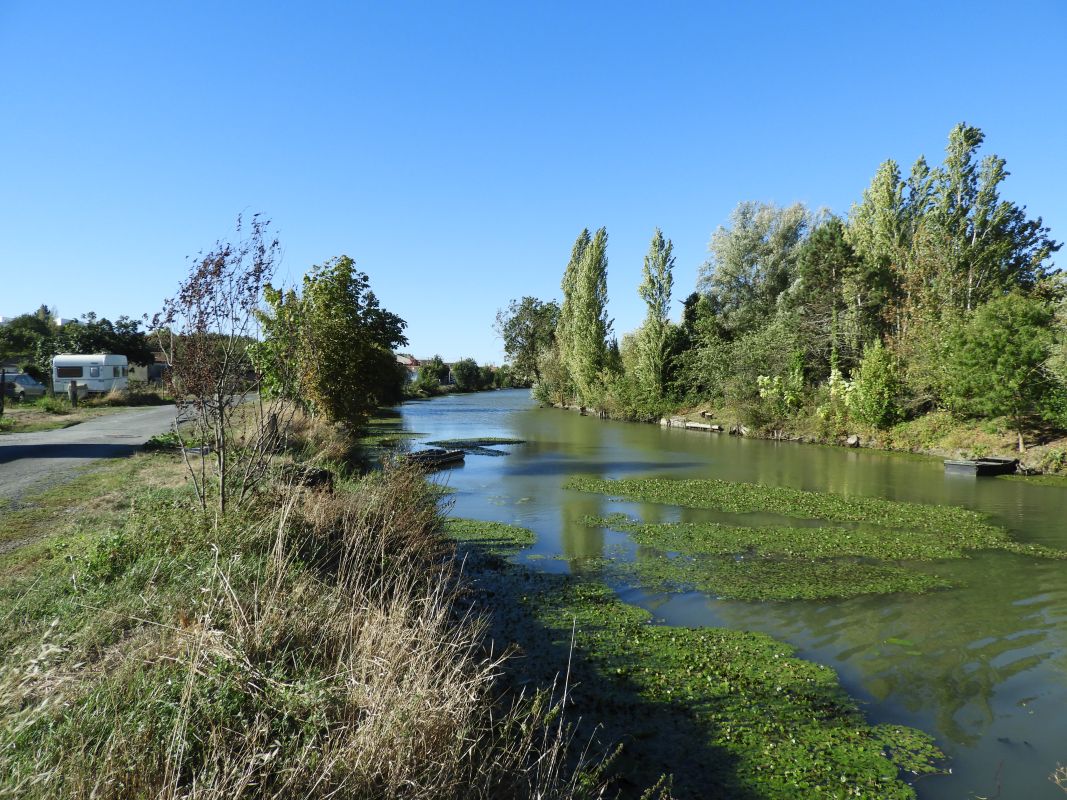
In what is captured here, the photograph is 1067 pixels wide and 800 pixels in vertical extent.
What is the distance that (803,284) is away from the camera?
111 ft

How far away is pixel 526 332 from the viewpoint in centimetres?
7362

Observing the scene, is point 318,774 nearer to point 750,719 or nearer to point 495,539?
point 750,719

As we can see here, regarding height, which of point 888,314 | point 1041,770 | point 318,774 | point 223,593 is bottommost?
point 1041,770

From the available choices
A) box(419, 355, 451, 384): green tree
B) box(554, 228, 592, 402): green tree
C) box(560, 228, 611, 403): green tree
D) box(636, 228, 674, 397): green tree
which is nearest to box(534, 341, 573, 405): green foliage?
box(554, 228, 592, 402): green tree

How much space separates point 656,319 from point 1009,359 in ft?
75.1

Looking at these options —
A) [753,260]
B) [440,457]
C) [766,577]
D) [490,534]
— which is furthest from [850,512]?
[753,260]

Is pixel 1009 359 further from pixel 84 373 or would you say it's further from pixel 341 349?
pixel 84 373

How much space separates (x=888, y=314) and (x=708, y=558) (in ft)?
82.5

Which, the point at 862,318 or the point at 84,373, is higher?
the point at 862,318

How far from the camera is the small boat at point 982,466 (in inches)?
772

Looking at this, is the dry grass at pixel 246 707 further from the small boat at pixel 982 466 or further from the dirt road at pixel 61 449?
the small boat at pixel 982 466

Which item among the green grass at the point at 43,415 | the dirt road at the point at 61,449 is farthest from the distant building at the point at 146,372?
the dirt road at the point at 61,449

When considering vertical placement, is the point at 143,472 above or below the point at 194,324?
below

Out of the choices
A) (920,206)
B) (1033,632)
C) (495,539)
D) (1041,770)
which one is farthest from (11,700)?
(920,206)
